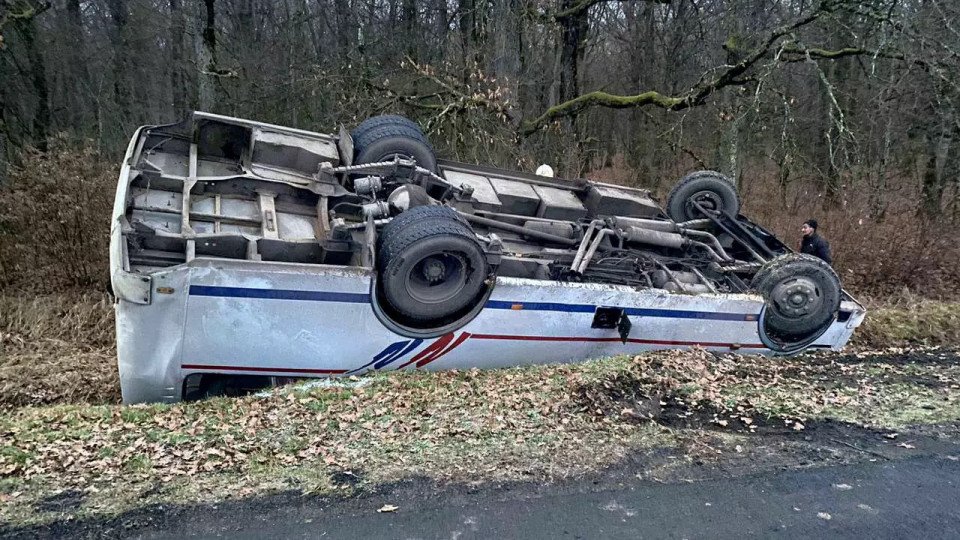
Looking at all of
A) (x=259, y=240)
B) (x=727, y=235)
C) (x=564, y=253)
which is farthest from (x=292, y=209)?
(x=727, y=235)

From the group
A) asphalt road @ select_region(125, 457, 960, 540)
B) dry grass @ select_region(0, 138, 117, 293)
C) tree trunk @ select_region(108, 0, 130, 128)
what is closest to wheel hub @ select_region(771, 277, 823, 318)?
asphalt road @ select_region(125, 457, 960, 540)

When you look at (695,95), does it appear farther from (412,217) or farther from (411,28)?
(411,28)

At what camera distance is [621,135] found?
68.4ft

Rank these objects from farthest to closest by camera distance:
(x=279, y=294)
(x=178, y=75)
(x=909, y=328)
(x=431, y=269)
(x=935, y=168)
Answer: (x=178, y=75) < (x=935, y=168) < (x=909, y=328) < (x=431, y=269) < (x=279, y=294)

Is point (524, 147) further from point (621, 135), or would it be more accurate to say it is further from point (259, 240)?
point (621, 135)

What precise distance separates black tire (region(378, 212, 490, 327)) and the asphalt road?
182 centimetres

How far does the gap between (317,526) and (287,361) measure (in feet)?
6.35

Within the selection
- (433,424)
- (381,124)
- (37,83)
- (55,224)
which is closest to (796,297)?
(433,424)

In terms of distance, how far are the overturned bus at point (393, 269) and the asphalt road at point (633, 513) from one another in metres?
1.72

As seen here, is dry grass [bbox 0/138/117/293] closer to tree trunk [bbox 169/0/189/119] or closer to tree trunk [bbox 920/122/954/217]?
tree trunk [bbox 169/0/189/119]

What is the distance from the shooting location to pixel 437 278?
5.38 metres

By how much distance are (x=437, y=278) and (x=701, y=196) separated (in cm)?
414

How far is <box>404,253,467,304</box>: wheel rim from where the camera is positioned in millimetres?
5340

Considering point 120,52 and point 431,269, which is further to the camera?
point 120,52
